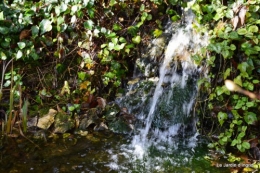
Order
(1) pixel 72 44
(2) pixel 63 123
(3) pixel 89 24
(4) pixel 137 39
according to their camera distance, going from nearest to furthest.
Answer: (2) pixel 63 123
(3) pixel 89 24
(4) pixel 137 39
(1) pixel 72 44

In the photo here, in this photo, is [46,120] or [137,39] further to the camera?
[137,39]

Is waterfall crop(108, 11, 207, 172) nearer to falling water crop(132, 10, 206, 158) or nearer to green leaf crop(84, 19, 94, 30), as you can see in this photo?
falling water crop(132, 10, 206, 158)

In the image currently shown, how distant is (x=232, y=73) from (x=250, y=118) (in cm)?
53

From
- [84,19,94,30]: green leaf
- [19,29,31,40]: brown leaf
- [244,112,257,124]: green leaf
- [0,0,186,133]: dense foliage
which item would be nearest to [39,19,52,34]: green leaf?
[0,0,186,133]: dense foliage

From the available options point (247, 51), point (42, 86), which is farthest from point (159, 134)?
point (42, 86)

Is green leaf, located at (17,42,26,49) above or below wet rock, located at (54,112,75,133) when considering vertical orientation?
above

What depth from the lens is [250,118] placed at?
2701 millimetres

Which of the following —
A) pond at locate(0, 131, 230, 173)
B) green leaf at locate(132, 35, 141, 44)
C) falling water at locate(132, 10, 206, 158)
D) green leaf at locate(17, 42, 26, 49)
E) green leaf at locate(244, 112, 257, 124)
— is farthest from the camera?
green leaf at locate(132, 35, 141, 44)

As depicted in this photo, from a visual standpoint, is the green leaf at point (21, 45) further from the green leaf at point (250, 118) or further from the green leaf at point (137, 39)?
the green leaf at point (250, 118)

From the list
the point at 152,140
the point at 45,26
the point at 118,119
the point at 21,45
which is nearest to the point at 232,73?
the point at 152,140

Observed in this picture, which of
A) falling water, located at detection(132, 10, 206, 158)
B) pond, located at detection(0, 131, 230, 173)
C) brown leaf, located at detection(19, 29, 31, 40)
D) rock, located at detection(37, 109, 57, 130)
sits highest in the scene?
brown leaf, located at detection(19, 29, 31, 40)

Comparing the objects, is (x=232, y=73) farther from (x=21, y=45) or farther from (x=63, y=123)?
(x=21, y=45)

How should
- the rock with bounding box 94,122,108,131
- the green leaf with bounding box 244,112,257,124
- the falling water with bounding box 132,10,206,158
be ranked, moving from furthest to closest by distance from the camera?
the rock with bounding box 94,122,108,131, the falling water with bounding box 132,10,206,158, the green leaf with bounding box 244,112,257,124

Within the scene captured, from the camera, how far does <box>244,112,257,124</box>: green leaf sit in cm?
269
